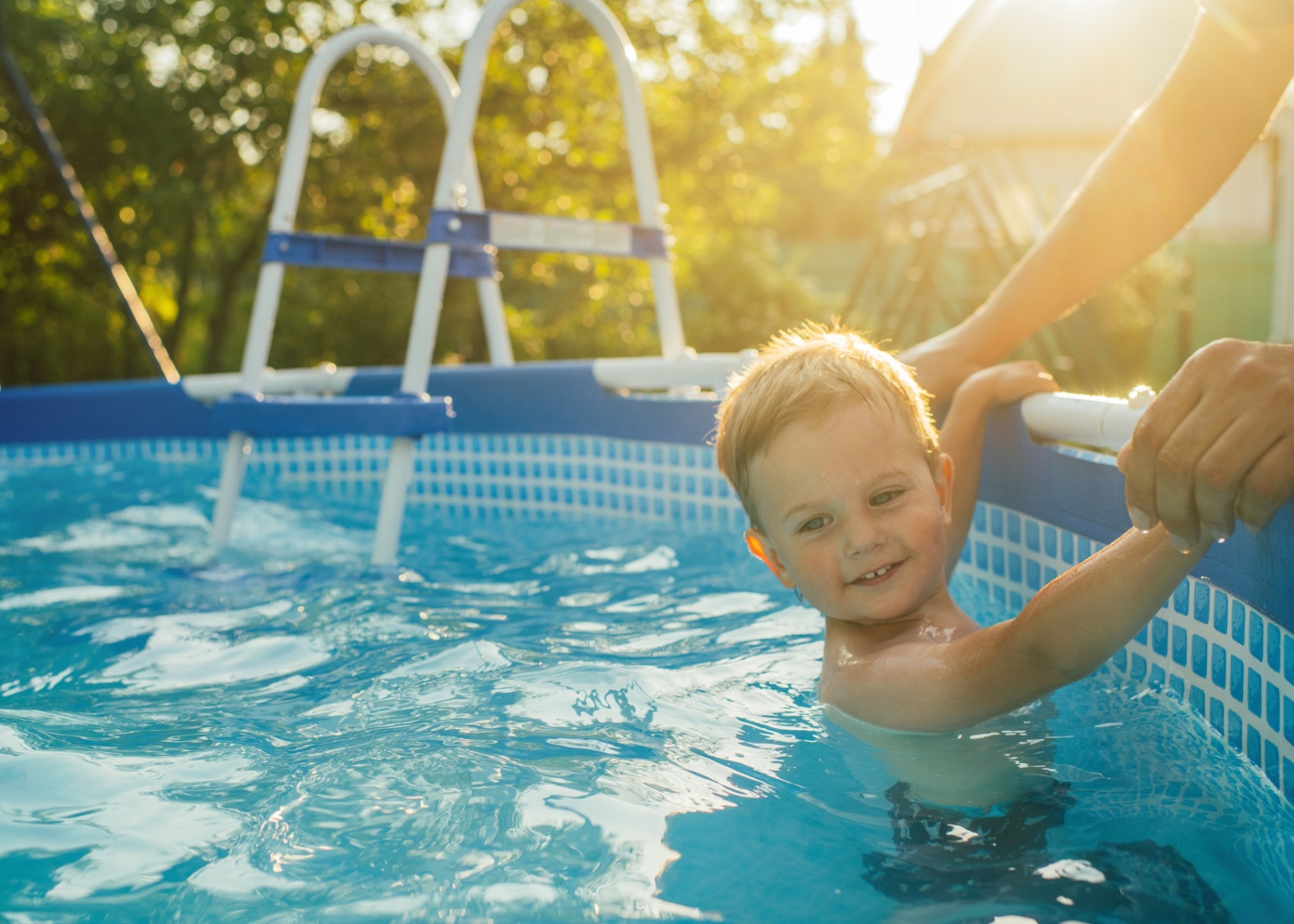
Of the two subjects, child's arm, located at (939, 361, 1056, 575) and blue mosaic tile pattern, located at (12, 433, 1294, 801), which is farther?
child's arm, located at (939, 361, 1056, 575)

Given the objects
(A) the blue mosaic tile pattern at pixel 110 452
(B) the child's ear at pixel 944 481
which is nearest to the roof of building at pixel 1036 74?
(A) the blue mosaic tile pattern at pixel 110 452

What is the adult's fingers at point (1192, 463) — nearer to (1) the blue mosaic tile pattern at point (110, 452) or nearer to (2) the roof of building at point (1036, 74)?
(1) the blue mosaic tile pattern at point (110, 452)

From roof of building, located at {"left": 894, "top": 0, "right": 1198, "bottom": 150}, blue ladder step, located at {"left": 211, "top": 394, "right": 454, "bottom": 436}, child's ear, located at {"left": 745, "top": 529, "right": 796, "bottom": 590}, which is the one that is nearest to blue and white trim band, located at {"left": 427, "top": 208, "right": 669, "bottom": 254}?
blue ladder step, located at {"left": 211, "top": 394, "right": 454, "bottom": 436}

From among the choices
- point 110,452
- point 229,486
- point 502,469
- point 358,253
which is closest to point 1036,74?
point 502,469

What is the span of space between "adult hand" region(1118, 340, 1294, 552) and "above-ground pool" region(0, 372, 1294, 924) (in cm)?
54

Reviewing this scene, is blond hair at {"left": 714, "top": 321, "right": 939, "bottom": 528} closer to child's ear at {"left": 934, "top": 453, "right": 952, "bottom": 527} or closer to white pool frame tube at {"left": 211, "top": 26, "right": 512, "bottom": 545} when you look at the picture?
child's ear at {"left": 934, "top": 453, "right": 952, "bottom": 527}

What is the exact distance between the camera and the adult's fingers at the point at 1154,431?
0.93 metres

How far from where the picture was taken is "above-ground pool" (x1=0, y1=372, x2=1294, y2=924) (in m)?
1.34

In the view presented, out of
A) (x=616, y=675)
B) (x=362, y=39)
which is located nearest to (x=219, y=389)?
(x=362, y=39)

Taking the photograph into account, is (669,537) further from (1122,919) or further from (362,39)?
(1122,919)

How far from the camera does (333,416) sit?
10.3ft

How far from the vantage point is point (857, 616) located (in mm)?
1724

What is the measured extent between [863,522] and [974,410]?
75 cm

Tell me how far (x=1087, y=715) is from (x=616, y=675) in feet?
2.76
